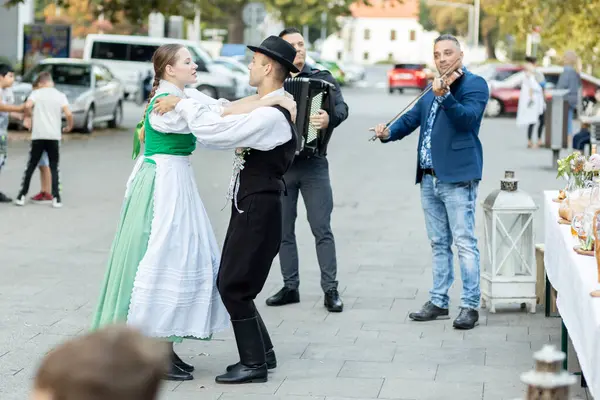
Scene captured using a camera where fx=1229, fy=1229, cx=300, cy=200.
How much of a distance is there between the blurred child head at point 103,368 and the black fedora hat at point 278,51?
4018mm

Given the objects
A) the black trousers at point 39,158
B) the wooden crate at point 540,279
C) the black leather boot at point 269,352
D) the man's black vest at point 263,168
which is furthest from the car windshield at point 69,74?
the man's black vest at point 263,168

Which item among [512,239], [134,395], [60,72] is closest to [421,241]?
[512,239]

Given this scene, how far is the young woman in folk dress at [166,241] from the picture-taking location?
6.07m

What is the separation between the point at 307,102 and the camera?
7.34m

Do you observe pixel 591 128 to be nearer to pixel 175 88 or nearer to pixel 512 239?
pixel 512 239

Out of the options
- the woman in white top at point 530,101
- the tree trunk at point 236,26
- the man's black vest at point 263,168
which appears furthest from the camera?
the tree trunk at point 236,26

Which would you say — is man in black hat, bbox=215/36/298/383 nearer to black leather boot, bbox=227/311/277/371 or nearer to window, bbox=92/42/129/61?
black leather boot, bbox=227/311/277/371

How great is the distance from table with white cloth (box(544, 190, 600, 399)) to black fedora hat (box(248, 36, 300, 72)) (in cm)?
166

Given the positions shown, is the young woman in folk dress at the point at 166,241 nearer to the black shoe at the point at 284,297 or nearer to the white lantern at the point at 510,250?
the black shoe at the point at 284,297

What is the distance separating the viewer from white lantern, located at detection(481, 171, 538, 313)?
8.05 m

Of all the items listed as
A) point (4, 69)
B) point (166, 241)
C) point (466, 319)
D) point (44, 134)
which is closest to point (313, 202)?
point (466, 319)

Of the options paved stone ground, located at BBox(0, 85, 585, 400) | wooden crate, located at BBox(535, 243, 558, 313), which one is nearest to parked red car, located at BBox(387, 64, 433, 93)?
paved stone ground, located at BBox(0, 85, 585, 400)

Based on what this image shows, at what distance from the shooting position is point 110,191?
1541 centimetres

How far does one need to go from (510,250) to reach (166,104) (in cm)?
307
